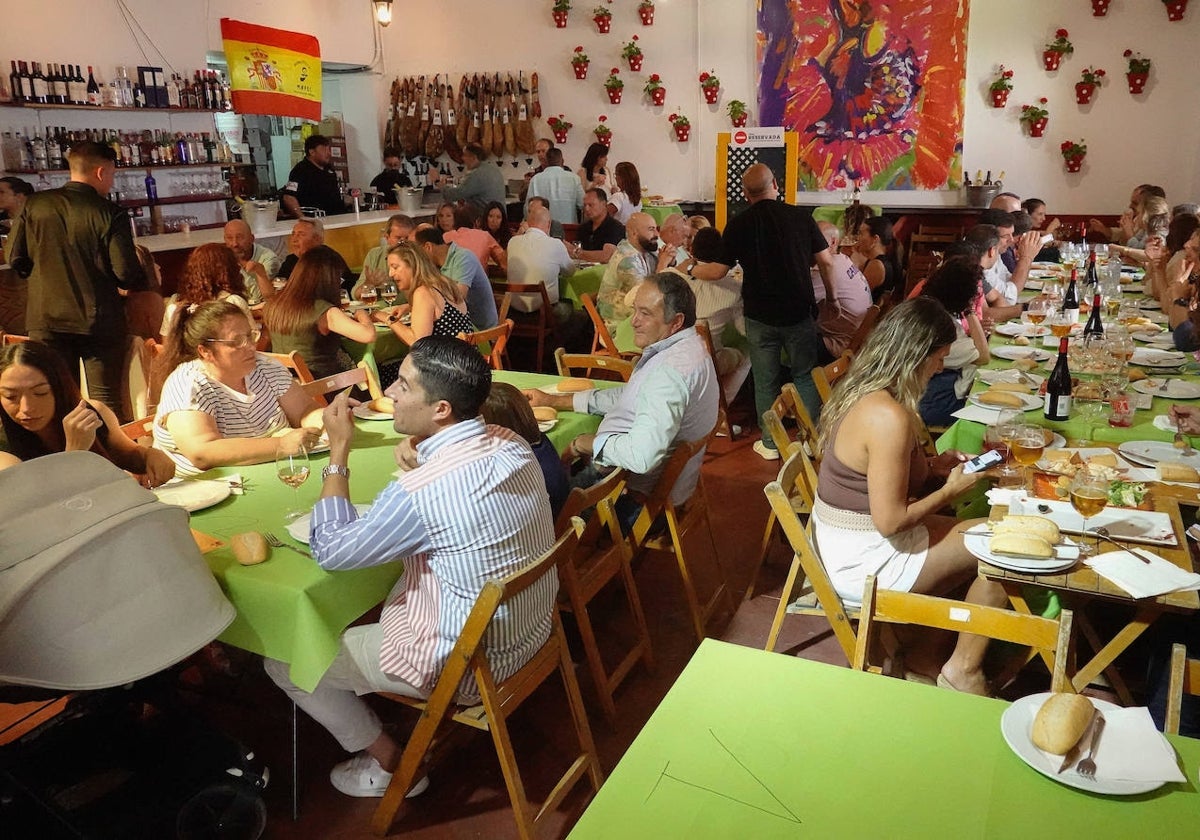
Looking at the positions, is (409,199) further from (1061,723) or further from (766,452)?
(1061,723)

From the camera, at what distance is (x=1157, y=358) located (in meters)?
3.81

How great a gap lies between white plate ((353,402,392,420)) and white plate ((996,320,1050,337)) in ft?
10.3

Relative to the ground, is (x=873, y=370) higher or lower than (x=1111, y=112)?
lower

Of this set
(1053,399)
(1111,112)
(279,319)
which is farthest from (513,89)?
(1053,399)

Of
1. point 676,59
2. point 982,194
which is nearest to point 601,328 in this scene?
point 982,194

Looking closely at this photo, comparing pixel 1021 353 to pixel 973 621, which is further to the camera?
pixel 1021 353

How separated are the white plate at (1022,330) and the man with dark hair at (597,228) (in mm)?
3563

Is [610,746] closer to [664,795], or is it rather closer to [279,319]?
[664,795]

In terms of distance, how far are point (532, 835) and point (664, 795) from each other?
38.4 inches

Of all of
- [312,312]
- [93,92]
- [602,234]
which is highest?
[93,92]

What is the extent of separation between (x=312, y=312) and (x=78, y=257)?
4.36ft

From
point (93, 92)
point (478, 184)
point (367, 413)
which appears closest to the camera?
point (367, 413)

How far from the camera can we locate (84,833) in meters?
2.02

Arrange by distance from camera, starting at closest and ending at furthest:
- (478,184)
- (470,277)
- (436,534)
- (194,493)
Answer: (436,534) < (194,493) < (470,277) < (478,184)
